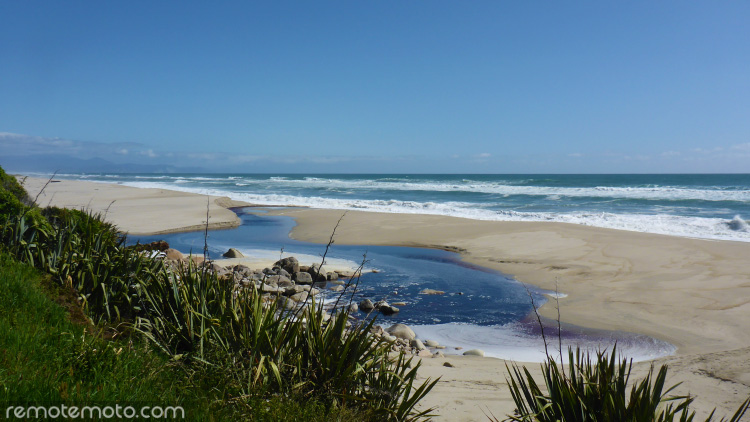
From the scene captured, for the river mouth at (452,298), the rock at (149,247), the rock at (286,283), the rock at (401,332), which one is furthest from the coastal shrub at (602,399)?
the rock at (286,283)

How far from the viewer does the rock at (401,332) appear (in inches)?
295

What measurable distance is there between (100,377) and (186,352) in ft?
3.23

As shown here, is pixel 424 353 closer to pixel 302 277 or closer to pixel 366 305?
pixel 366 305

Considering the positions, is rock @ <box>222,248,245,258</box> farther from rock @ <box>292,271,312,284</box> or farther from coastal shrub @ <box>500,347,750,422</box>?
coastal shrub @ <box>500,347,750,422</box>

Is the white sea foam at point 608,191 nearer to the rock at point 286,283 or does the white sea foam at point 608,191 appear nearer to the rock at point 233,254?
the rock at point 233,254

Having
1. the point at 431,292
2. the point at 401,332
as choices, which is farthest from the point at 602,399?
the point at 431,292

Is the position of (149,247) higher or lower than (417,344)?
higher

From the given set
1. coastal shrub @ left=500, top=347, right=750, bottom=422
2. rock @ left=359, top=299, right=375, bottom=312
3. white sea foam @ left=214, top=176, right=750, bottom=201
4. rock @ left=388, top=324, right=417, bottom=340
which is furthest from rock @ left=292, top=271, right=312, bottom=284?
white sea foam @ left=214, top=176, right=750, bottom=201

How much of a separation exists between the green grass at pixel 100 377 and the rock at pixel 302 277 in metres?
7.12

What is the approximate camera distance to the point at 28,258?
5477 mm

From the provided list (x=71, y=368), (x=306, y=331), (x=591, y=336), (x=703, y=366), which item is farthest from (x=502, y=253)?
(x=71, y=368)

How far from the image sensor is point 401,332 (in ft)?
24.7

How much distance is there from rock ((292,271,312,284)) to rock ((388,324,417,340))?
372 centimetres

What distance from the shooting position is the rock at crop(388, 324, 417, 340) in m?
7.48
